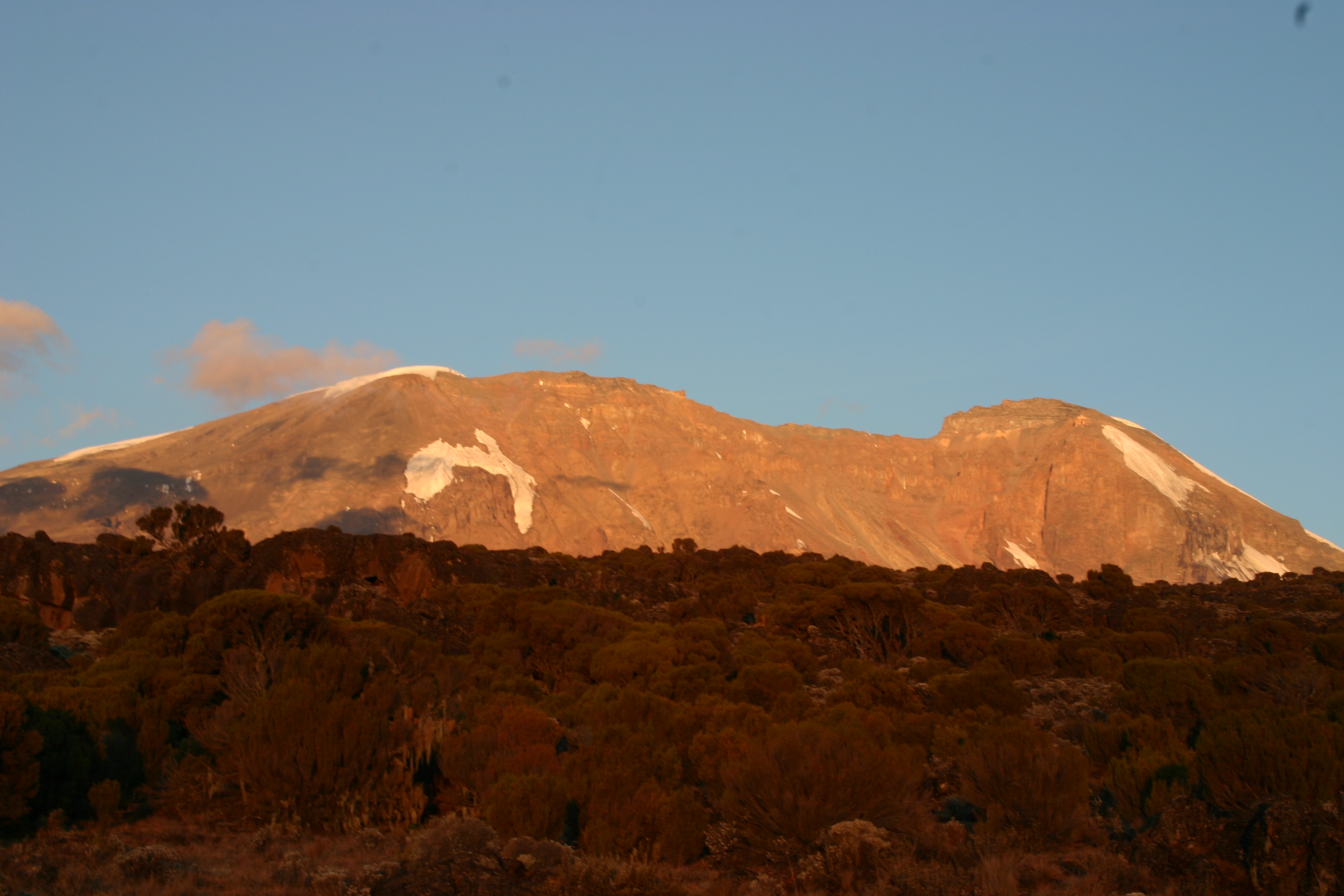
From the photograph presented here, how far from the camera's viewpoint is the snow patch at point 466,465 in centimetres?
14262

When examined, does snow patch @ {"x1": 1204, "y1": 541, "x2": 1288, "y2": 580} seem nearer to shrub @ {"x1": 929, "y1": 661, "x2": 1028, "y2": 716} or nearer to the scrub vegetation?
the scrub vegetation

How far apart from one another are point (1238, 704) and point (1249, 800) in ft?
34.4

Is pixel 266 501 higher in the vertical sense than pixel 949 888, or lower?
higher

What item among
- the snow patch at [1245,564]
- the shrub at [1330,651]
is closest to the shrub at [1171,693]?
the shrub at [1330,651]

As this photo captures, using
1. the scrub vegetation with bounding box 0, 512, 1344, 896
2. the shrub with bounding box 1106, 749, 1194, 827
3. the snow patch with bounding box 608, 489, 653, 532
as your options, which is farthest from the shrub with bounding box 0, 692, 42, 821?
the snow patch with bounding box 608, 489, 653, 532

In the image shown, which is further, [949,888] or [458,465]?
[458,465]

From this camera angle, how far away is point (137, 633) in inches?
1171

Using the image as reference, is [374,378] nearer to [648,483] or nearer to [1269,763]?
[648,483]

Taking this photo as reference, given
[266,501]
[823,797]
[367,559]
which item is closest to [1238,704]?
[823,797]

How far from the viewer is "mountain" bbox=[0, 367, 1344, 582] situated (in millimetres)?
138750

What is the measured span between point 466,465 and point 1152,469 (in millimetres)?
111362

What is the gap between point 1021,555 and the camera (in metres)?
167

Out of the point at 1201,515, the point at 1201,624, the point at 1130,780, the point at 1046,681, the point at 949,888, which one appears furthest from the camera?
the point at 1201,515

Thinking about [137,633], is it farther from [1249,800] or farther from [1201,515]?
[1201,515]
